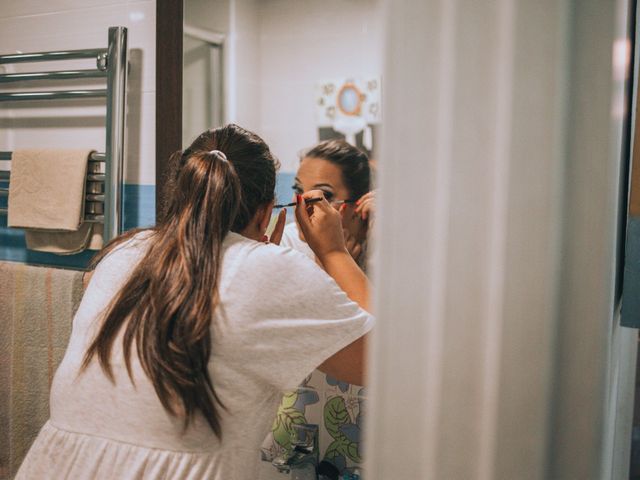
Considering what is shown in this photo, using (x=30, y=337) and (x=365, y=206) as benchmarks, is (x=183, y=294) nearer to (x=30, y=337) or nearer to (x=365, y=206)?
(x=365, y=206)

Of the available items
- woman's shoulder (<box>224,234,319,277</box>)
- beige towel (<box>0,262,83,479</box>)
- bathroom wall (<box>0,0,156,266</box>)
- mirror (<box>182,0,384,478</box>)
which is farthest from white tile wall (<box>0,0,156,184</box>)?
woman's shoulder (<box>224,234,319,277</box>)

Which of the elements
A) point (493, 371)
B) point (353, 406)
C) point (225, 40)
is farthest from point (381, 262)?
point (225, 40)

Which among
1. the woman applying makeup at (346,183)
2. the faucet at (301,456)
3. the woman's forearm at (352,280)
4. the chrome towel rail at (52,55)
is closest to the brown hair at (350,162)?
the woman applying makeup at (346,183)

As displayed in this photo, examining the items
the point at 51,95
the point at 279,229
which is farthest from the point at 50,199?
the point at 279,229

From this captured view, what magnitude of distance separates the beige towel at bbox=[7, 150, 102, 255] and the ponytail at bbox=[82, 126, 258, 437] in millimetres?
523

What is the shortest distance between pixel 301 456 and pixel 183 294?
48 centimetres

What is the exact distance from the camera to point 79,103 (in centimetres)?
138

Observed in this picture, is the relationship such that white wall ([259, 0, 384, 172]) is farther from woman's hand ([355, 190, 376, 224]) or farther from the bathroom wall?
the bathroom wall

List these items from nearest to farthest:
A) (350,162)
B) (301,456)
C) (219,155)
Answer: (219,155)
(350,162)
(301,456)

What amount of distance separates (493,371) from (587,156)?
0.11 m

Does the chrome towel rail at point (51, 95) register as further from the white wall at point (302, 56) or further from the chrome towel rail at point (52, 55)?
the white wall at point (302, 56)

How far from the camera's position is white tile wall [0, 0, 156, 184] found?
128cm

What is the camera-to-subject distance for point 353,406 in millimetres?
1050

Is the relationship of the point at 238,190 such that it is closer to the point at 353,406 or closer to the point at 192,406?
the point at 192,406
